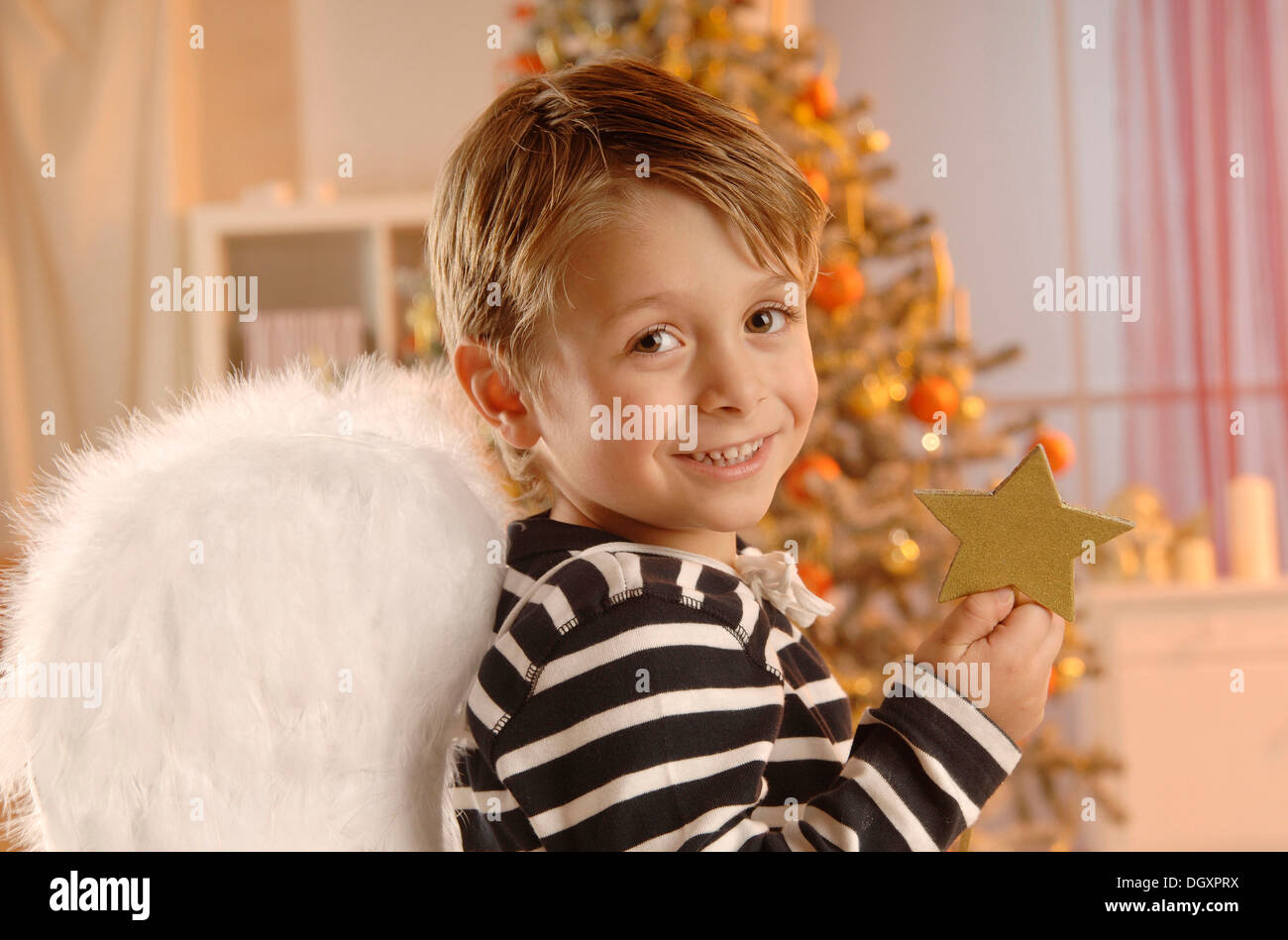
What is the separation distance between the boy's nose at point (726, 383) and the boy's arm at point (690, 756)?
12 centimetres

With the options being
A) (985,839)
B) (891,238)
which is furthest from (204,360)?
(985,839)

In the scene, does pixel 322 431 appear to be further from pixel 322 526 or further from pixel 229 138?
pixel 229 138

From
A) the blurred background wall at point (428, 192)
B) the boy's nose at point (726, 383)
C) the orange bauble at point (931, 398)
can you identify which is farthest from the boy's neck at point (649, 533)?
the blurred background wall at point (428, 192)

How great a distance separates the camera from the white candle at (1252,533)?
121 inches

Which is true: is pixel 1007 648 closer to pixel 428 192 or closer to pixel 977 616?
pixel 977 616

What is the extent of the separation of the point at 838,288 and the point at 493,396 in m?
1.43

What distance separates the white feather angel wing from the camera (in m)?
0.58

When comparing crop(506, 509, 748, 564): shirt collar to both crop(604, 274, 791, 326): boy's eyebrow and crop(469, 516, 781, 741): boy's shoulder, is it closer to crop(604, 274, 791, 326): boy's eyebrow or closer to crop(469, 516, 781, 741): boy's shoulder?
crop(469, 516, 781, 741): boy's shoulder

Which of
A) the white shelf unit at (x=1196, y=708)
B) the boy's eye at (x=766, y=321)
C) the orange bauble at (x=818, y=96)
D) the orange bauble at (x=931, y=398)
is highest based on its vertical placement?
the orange bauble at (x=818, y=96)

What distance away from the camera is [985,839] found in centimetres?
264

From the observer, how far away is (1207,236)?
333 centimetres

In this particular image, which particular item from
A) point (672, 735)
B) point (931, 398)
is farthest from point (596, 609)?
point (931, 398)

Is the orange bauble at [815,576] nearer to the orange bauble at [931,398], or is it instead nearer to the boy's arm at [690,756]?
the orange bauble at [931,398]

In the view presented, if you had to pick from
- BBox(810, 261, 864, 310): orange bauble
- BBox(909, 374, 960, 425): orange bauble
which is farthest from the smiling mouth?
BBox(909, 374, 960, 425): orange bauble
